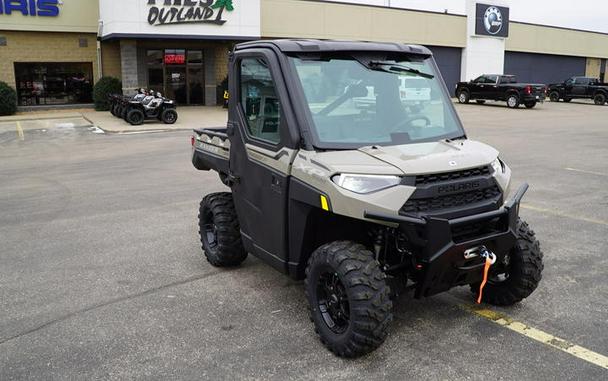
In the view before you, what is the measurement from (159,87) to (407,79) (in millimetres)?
26890

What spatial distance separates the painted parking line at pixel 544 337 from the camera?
3902mm

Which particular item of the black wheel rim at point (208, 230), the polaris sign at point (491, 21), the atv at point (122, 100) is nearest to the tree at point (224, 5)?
the atv at point (122, 100)

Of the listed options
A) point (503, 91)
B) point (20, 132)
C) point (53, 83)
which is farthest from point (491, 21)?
point (20, 132)

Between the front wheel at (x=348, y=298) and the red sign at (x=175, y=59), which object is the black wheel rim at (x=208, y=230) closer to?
the front wheel at (x=348, y=298)

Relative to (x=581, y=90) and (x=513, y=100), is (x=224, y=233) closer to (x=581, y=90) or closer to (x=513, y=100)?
(x=513, y=100)

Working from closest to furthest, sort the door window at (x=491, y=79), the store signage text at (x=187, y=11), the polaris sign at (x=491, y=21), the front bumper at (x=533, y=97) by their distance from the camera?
the store signage text at (x=187, y=11) → the front bumper at (x=533, y=97) → the door window at (x=491, y=79) → the polaris sign at (x=491, y=21)

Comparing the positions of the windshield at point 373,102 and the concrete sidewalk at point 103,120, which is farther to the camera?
the concrete sidewalk at point 103,120

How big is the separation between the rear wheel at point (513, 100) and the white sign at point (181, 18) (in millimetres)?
14516

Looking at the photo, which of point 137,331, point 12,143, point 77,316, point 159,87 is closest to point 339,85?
point 137,331

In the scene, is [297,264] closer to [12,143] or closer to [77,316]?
[77,316]

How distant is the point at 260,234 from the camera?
4.73 m

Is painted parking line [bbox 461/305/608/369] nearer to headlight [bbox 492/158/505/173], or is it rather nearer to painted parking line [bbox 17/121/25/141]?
headlight [bbox 492/158/505/173]

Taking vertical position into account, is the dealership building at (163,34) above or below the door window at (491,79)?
above

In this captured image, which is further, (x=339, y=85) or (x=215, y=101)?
(x=215, y=101)
